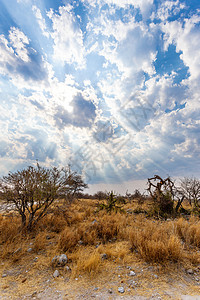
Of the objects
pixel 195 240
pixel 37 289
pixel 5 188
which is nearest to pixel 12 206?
pixel 5 188

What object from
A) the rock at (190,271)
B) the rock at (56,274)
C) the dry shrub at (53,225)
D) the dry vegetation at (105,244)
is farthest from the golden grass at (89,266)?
the dry shrub at (53,225)

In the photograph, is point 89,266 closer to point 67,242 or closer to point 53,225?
point 67,242

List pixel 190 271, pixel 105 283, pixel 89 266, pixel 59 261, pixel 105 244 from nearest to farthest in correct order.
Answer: pixel 105 283 → pixel 190 271 → pixel 89 266 → pixel 59 261 → pixel 105 244

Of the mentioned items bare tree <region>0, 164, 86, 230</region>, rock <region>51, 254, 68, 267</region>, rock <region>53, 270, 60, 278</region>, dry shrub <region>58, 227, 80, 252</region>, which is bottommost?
rock <region>53, 270, 60, 278</region>

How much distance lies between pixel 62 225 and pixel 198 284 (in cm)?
564

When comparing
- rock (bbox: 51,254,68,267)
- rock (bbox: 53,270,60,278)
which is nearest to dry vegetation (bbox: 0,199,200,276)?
rock (bbox: 51,254,68,267)

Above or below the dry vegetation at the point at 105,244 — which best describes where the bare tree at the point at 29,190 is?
above

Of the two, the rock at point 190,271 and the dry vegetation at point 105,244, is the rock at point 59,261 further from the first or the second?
the rock at point 190,271

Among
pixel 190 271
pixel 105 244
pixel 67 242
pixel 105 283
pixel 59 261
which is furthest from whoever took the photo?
pixel 105 244

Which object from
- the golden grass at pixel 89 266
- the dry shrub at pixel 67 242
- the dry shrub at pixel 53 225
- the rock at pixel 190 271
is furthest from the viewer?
the dry shrub at pixel 53 225

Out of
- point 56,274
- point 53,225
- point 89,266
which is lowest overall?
point 56,274

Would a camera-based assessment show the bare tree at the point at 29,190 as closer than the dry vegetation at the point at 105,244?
No

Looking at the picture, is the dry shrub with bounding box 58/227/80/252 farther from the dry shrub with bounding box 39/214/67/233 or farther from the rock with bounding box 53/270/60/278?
the dry shrub with bounding box 39/214/67/233

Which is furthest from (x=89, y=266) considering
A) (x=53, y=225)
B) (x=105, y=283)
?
(x=53, y=225)
